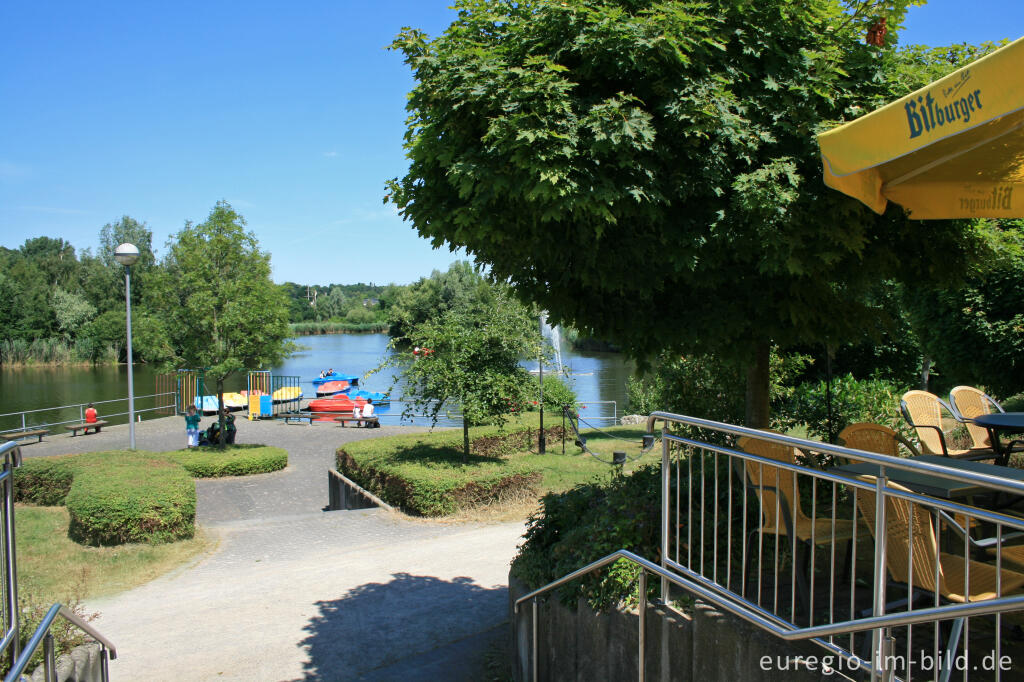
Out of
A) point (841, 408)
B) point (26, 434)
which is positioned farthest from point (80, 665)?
point (26, 434)

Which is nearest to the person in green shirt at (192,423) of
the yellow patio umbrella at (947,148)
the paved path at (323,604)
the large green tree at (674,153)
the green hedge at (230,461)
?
the green hedge at (230,461)

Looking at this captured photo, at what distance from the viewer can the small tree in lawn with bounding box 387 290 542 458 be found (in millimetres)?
12648

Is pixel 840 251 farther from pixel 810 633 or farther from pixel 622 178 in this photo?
pixel 810 633

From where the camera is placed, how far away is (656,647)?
145 inches

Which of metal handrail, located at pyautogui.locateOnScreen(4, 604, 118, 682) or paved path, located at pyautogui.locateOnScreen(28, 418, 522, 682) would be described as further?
paved path, located at pyautogui.locateOnScreen(28, 418, 522, 682)

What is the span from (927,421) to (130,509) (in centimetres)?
990

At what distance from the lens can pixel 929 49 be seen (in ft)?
16.3

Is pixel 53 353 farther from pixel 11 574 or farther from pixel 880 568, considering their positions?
pixel 880 568

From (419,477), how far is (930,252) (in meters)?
8.31

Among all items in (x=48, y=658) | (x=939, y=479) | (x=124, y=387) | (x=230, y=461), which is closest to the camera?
(x=48, y=658)

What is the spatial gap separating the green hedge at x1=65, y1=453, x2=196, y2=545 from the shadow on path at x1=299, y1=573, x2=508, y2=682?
3881 mm

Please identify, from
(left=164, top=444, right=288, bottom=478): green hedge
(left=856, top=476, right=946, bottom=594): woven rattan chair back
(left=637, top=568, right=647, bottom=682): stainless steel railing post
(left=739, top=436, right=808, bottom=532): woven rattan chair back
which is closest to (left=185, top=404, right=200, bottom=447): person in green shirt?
(left=164, top=444, right=288, bottom=478): green hedge

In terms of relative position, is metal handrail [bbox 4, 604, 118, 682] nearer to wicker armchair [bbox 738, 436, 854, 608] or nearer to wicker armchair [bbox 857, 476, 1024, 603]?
wicker armchair [bbox 738, 436, 854, 608]

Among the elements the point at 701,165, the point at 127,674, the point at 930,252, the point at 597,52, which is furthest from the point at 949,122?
the point at 127,674
